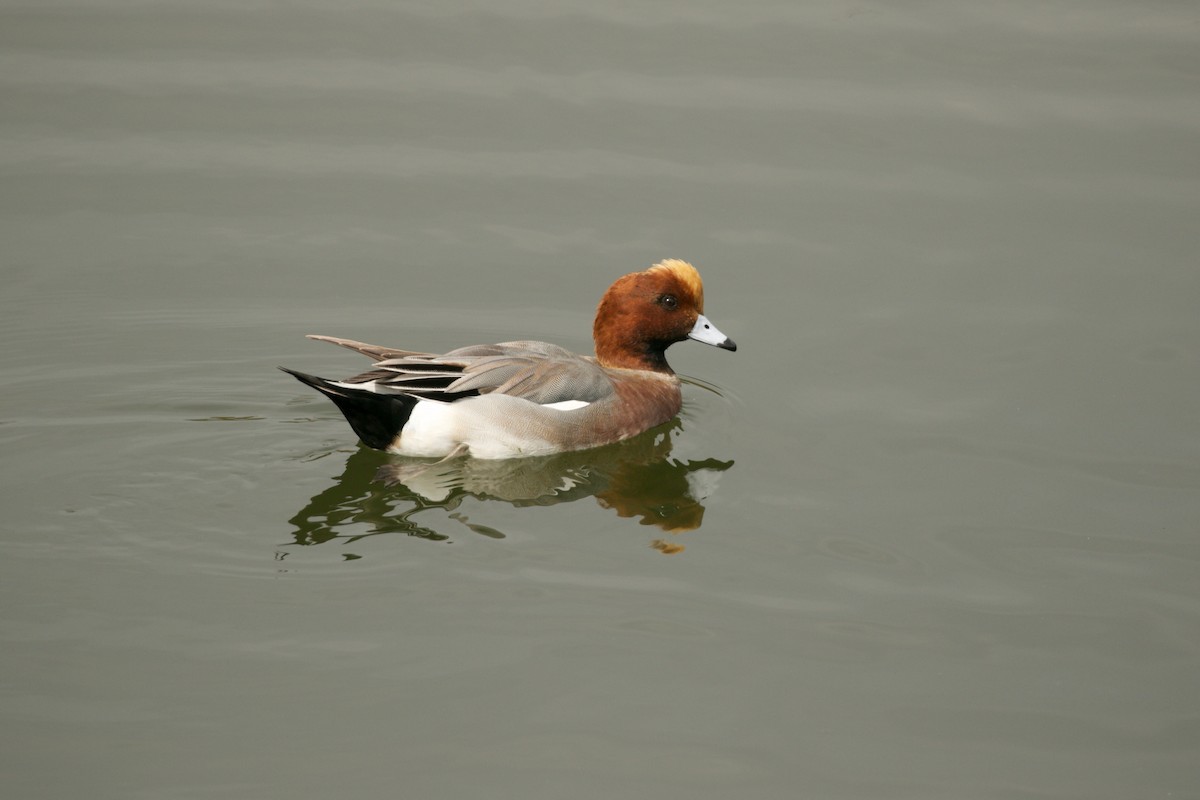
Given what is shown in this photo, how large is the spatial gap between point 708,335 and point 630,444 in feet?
2.52

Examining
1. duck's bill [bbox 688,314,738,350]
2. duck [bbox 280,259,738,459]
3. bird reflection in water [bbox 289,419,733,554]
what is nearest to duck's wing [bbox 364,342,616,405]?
duck [bbox 280,259,738,459]

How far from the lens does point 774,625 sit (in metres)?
6.44

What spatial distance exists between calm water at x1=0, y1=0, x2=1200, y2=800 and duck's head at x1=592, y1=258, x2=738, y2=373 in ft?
1.34

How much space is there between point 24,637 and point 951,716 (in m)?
3.66

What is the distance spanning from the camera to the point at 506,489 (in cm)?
762

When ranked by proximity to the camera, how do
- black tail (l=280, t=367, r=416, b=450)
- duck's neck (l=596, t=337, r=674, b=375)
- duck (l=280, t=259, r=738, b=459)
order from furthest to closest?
duck's neck (l=596, t=337, r=674, b=375)
duck (l=280, t=259, r=738, b=459)
black tail (l=280, t=367, r=416, b=450)

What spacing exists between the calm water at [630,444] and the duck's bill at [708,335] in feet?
1.12

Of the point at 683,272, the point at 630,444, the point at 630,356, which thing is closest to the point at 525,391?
the point at 630,444

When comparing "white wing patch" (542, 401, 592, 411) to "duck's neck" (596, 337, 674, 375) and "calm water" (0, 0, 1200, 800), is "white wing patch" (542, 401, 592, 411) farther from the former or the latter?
"duck's neck" (596, 337, 674, 375)

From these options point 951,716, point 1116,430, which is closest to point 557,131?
point 1116,430

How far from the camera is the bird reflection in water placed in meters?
7.10

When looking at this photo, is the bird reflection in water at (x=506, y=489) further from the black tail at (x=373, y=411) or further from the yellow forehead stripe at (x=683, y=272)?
the yellow forehead stripe at (x=683, y=272)

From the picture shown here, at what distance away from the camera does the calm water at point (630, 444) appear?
19.0 feet

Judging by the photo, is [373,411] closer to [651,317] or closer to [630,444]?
[630,444]
